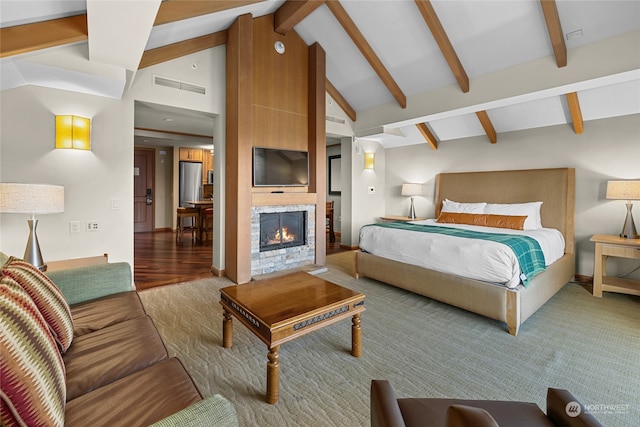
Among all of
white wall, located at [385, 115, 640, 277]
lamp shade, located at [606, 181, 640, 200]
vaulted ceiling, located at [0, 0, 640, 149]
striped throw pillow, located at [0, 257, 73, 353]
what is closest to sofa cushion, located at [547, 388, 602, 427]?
striped throw pillow, located at [0, 257, 73, 353]

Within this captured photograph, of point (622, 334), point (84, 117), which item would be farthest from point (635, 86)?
point (84, 117)

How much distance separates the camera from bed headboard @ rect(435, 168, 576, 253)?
4.12 meters

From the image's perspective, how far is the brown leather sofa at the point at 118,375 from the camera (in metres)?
0.92

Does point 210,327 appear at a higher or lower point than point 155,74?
lower

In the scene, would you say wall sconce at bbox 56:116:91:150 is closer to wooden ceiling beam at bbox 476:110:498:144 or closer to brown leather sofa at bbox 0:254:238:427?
brown leather sofa at bbox 0:254:238:427

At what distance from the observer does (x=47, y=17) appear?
2037 mm

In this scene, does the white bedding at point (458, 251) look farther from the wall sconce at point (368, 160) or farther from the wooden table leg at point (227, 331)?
the wall sconce at point (368, 160)

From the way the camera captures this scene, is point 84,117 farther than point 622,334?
Yes

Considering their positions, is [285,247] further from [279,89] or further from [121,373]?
[121,373]

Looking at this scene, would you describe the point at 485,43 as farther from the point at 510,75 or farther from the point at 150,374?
the point at 150,374

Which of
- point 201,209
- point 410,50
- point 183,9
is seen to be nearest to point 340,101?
point 410,50

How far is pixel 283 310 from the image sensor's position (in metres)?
1.99

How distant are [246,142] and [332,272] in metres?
2.26

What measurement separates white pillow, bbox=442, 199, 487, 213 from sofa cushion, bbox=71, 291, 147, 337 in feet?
15.0
